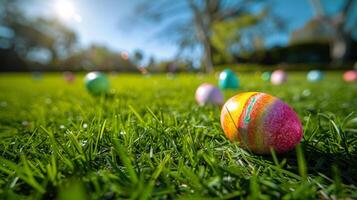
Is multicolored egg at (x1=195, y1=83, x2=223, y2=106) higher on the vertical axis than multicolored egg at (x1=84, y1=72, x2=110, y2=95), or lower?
lower

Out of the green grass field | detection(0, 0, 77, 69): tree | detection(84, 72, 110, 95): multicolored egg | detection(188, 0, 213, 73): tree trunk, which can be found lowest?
the green grass field

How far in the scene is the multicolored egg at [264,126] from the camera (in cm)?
132

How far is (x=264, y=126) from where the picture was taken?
4.34 ft

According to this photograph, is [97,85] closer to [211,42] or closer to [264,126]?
[264,126]

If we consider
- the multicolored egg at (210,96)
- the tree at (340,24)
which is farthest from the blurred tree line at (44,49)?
the multicolored egg at (210,96)

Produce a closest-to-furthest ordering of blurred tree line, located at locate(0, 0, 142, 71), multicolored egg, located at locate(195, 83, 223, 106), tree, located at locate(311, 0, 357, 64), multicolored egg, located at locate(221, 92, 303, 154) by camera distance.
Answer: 1. multicolored egg, located at locate(221, 92, 303, 154)
2. multicolored egg, located at locate(195, 83, 223, 106)
3. tree, located at locate(311, 0, 357, 64)
4. blurred tree line, located at locate(0, 0, 142, 71)

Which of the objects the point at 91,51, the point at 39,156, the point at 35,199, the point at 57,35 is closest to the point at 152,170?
the point at 35,199

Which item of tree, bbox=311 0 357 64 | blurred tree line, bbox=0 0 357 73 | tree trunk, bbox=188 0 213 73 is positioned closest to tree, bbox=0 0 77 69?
blurred tree line, bbox=0 0 357 73

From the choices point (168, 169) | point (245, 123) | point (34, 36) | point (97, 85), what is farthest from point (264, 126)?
point (34, 36)

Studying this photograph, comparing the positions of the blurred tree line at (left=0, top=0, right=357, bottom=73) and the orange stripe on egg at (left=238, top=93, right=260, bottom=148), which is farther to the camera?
the blurred tree line at (left=0, top=0, right=357, bottom=73)

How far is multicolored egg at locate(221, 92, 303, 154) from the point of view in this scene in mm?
1316

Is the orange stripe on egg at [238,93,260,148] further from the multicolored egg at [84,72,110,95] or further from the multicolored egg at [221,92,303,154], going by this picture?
the multicolored egg at [84,72,110,95]

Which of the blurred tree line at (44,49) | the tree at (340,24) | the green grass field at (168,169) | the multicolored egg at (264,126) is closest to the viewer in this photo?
the green grass field at (168,169)

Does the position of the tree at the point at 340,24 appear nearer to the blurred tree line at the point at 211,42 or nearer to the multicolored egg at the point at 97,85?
the blurred tree line at the point at 211,42
